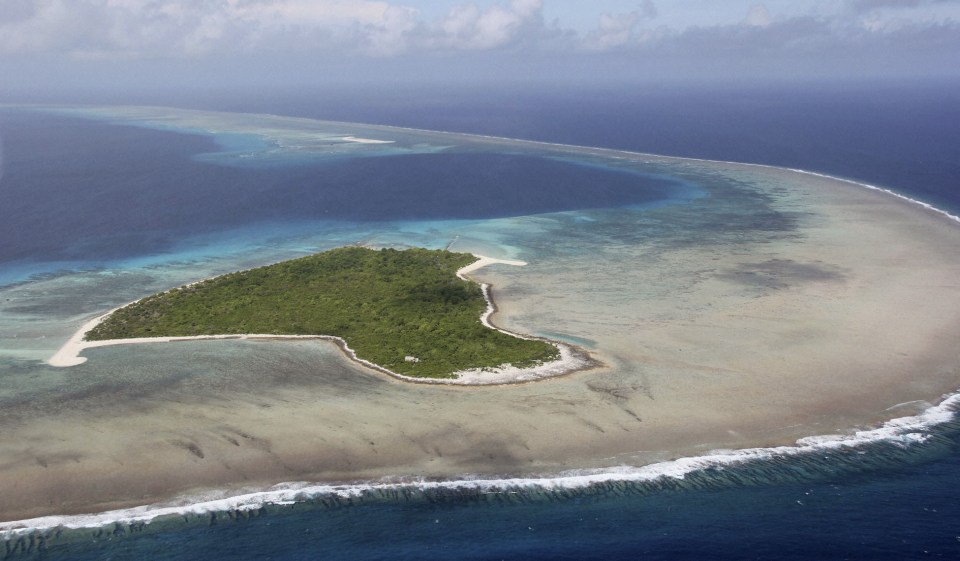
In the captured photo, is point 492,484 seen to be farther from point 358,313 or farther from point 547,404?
point 358,313

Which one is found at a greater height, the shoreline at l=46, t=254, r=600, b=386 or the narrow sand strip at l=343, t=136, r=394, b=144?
the narrow sand strip at l=343, t=136, r=394, b=144

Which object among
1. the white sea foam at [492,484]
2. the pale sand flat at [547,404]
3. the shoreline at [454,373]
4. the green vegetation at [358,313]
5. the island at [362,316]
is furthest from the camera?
the green vegetation at [358,313]

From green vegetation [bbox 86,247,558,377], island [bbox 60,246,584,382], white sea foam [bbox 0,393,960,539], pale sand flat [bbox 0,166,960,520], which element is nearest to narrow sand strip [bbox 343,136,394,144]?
island [bbox 60,246,584,382]

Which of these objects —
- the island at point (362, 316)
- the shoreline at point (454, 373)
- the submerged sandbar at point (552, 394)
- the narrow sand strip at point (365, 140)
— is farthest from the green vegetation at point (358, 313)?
the narrow sand strip at point (365, 140)

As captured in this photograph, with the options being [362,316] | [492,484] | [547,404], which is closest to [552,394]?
[547,404]

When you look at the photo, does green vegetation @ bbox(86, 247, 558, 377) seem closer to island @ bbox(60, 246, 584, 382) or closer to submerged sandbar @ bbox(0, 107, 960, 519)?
island @ bbox(60, 246, 584, 382)

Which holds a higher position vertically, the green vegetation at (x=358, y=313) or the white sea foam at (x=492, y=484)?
the green vegetation at (x=358, y=313)

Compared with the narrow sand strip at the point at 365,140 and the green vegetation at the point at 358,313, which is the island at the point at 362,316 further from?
the narrow sand strip at the point at 365,140
